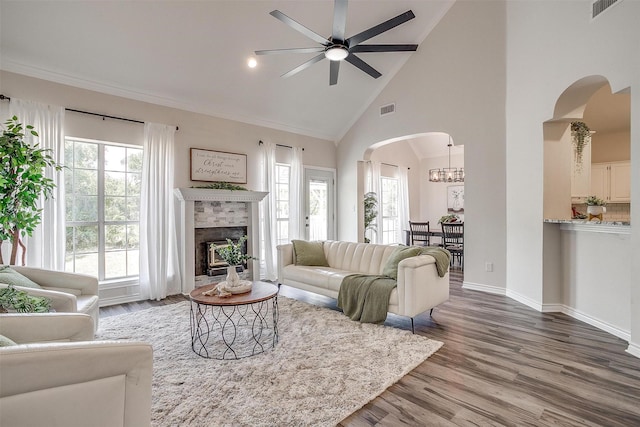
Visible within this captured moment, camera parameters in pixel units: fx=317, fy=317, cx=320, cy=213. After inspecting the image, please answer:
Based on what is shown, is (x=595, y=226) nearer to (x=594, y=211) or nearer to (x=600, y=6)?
(x=594, y=211)

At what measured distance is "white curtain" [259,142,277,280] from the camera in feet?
19.3

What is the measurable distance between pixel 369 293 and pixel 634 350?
234 centimetres

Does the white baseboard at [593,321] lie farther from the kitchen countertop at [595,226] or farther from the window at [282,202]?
the window at [282,202]

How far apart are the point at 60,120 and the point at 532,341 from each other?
5879mm

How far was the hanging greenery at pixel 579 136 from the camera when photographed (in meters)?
4.32

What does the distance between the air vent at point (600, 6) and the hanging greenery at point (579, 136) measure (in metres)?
1.48

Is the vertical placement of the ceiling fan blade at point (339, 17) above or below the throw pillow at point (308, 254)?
above

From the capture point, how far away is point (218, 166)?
539 cm

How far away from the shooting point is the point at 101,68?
162 inches

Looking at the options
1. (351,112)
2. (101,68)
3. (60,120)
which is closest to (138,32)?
(101,68)

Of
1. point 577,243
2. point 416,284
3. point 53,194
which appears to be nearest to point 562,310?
point 577,243

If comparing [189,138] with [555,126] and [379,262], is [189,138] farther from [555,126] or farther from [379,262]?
[555,126]

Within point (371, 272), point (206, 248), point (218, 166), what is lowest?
point (371, 272)

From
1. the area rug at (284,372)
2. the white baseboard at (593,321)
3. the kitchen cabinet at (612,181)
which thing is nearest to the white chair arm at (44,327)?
the area rug at (284,372)
